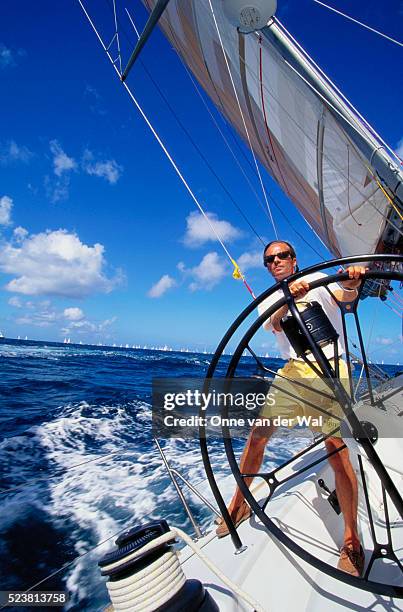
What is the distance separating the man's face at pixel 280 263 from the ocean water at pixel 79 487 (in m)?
0.92

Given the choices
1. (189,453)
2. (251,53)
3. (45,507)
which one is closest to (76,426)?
(189,453)

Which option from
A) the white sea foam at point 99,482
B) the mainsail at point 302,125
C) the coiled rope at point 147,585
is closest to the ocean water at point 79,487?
the white sea foam at point 99,482

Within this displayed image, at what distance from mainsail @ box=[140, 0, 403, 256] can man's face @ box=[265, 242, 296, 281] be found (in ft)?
6.01

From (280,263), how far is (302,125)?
3668 millimetres

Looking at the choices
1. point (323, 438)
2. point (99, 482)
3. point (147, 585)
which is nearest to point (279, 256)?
point (323, 438)

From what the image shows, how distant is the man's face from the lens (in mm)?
1729

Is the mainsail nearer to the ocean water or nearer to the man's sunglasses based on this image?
the man's sunglasses

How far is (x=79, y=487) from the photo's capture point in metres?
2.84

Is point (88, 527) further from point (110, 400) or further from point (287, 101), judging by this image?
point (287, 101)

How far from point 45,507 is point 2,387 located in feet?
19.4

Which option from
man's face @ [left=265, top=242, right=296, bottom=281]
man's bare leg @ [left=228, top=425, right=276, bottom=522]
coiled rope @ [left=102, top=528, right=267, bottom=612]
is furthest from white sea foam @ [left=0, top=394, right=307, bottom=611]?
man's face @ [left=265, top=242, right=296, bottom=281]

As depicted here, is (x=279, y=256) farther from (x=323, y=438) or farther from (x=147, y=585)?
(x=147, y=585)

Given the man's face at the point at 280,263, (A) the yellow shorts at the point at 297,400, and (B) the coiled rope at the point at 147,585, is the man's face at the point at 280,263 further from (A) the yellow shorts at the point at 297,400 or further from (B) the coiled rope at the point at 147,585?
(B) the coiled rope at the point at 147,585

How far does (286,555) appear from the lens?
132 centimetres
